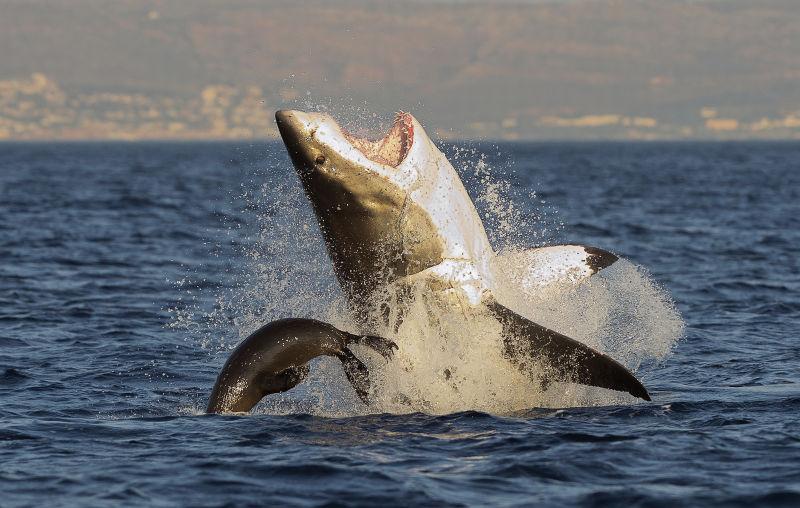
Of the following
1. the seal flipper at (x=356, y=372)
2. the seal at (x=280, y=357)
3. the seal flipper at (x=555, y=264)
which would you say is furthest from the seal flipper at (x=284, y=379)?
the seal flipper at (x=555, y=264)

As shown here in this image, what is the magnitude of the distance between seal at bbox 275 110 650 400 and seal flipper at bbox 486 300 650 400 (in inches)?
0.4

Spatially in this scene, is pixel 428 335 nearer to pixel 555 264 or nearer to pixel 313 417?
pixel 313 417

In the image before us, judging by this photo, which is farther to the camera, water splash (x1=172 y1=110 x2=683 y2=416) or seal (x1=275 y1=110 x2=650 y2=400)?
water splash (x1=172 y1=110 x2=683 y2=416)

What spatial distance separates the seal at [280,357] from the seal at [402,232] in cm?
77

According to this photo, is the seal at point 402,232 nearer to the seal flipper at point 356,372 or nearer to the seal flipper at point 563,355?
the seal flipper at point 563,355

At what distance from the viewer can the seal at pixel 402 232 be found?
482 inches

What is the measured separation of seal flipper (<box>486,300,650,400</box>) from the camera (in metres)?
12.2

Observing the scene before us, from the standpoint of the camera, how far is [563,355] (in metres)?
12.5

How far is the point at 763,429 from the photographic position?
1223cm

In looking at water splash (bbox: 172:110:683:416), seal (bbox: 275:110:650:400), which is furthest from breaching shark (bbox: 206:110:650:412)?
water splash (bbox: 172:110:683:416)


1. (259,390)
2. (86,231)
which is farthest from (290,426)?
(86,231)

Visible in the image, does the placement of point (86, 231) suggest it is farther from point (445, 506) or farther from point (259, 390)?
point (445, 506)

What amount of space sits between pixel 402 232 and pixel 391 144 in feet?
Result: 3.10

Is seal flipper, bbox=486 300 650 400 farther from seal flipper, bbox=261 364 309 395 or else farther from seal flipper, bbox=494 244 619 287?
seal flipper, bbox=261 364 309 395
